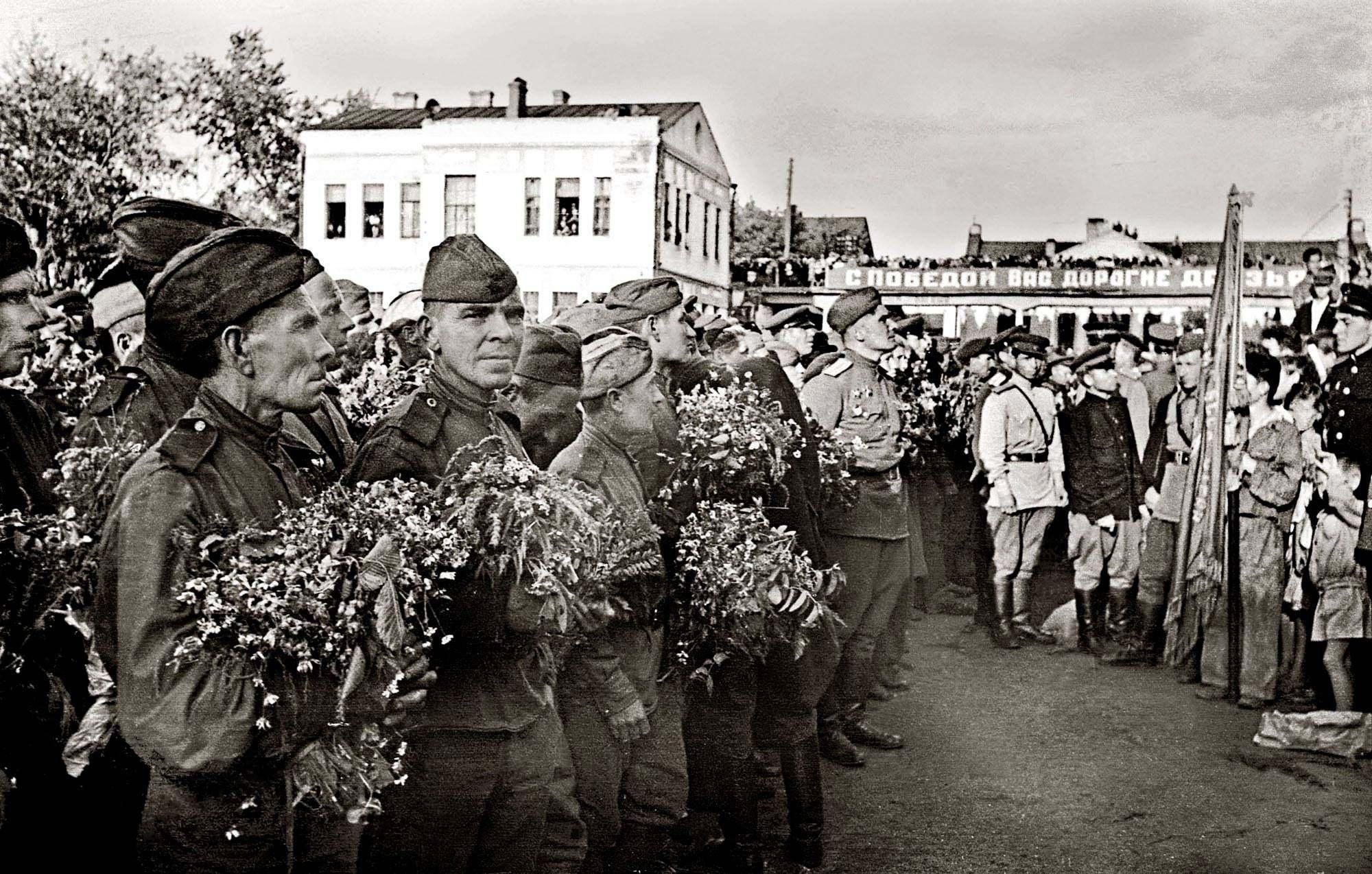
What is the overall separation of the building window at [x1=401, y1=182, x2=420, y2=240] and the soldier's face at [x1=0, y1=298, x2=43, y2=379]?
7.32 m

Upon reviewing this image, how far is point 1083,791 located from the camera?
6.40 meters

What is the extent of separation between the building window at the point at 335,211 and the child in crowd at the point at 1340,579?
837cm

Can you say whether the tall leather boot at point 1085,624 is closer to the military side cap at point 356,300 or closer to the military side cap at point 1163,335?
the military side cap at point 1163,335

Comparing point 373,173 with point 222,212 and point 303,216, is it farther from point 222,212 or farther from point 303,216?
point 222,212

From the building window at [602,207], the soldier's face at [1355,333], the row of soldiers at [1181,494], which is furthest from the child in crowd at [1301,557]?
the building window at [602,207]

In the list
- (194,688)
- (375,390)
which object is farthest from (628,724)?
(375,390)

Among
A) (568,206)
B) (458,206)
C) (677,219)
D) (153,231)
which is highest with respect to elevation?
(677,219)

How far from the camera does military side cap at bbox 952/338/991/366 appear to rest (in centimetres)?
1181

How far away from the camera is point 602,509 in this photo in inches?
137

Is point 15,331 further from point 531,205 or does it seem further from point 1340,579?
point 531,205

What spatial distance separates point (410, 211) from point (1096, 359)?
21.5 ft

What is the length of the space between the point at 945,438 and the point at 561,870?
28.0ft

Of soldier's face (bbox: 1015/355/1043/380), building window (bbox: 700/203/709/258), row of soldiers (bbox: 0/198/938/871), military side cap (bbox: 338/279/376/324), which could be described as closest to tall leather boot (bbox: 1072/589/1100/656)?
soldier's face (bbox: 1015/355/1043/380)

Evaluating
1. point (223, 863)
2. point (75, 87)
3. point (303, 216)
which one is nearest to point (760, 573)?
point (223, 863)
